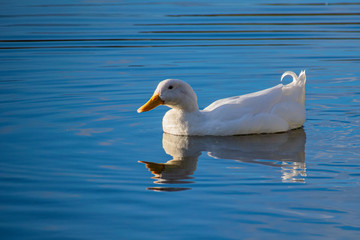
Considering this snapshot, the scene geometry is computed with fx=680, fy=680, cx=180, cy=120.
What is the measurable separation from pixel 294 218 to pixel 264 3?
2229 cm

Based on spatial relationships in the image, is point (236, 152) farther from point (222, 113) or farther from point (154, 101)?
point (154, 101)

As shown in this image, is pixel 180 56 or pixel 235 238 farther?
pixel 180 56

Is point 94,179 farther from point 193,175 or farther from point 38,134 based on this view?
point 38,134

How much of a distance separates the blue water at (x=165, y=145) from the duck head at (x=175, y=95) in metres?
0.47

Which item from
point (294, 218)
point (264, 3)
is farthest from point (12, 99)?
point (264, 3)

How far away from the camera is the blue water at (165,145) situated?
615 centimetres

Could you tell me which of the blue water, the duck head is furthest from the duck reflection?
the duck head

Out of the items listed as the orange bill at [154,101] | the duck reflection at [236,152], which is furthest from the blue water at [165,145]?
the orange bill at [154,101]

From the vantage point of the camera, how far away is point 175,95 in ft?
30.6

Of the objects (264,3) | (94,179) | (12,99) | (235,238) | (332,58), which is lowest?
(235,238)

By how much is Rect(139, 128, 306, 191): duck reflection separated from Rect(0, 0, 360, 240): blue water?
25 mm

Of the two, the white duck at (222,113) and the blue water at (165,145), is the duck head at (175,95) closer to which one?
the white duck at (222,113)

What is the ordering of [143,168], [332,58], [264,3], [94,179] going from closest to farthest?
[94,179], [143,168], [332,58], [264,3]

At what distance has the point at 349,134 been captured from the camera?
9.23 meters
